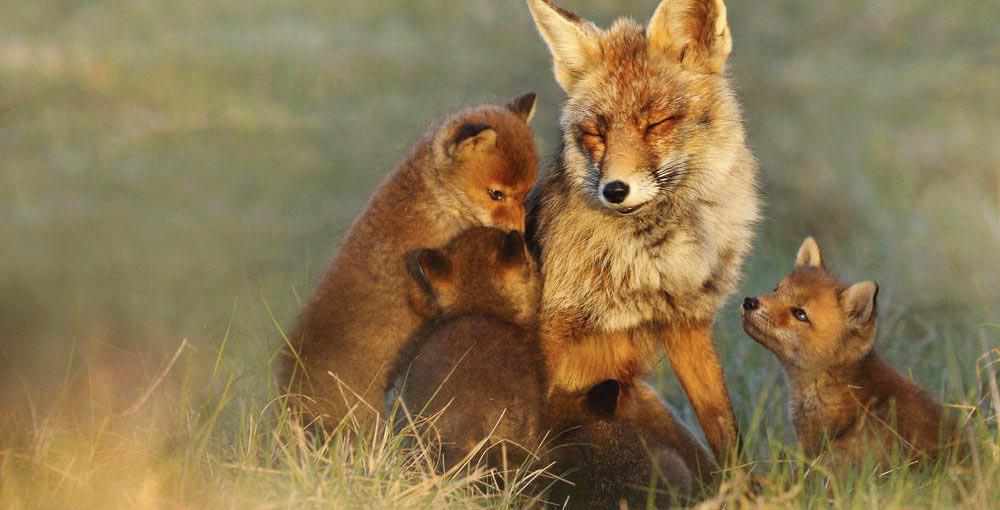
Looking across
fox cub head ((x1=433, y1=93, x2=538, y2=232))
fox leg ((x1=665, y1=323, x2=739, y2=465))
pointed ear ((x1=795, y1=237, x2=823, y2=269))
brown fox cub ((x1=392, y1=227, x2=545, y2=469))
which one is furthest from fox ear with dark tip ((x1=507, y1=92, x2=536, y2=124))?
pointed ear ((x1=795, y1=237, x2=823, y2=269))

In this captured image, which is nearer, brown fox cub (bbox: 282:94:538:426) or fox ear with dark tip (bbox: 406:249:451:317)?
fox ear with dark tip (bbox: 406:249:451:317)

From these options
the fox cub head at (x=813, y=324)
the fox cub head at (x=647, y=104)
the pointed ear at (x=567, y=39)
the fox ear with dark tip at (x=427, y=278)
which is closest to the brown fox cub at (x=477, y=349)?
the fox ear with dark tip at (x=427, y=278)

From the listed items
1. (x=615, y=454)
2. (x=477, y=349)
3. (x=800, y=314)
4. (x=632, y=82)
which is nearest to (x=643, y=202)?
(x=632, y=82)

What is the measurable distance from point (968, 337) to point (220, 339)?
15.3 ft

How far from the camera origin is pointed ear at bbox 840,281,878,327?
5.70 m

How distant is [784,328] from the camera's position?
5.84 meters

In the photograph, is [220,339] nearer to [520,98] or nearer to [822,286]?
[520,98]

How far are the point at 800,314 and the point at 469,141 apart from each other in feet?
5.94

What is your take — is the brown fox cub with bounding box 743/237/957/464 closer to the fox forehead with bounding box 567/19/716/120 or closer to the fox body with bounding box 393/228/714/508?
the fox body with bounding box 393/228/714/508

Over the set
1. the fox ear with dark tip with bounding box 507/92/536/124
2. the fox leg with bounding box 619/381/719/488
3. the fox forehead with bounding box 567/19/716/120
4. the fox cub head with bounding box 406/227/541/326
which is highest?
the fox forehead with bounding box 567/19/716/120

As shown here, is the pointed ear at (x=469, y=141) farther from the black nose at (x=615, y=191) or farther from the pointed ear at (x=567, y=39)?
the black nose at (x=615, y=191)

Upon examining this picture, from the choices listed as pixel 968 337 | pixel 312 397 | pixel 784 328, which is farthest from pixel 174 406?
pixel 968 337

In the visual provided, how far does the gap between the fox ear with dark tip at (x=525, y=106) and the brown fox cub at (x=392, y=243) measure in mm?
186

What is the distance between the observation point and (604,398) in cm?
511
